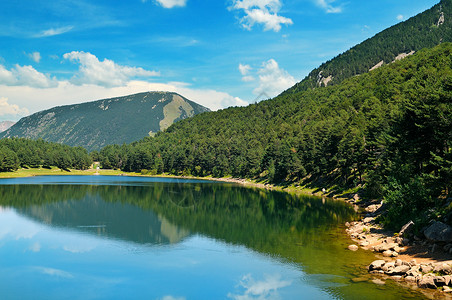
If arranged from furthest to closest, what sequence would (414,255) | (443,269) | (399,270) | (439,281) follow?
(414,255) → (399,270) → (443,269) → (439,281)

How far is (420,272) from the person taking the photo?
31797 mm

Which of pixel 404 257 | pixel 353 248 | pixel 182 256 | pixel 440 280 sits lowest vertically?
pixel 182 256

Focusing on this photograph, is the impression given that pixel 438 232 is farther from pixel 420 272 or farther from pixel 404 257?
pixel 420 272

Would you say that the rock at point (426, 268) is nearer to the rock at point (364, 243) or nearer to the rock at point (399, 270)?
the rock at point (399, 270)

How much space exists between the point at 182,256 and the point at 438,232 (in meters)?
29.3

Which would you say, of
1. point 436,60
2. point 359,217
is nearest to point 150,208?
point 359,217

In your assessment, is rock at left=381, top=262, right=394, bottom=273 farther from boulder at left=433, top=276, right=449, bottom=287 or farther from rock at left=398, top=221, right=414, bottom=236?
rock at left=398, top=221, right=414, bottom=236

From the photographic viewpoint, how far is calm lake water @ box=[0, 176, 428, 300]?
3158cm

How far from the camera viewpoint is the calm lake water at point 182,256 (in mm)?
31578

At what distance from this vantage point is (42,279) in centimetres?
3478

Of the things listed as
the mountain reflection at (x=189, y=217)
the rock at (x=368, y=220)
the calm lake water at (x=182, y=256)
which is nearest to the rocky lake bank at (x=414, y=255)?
the calm lake water at (x=182, y=256)

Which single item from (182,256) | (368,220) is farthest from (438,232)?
(182,256)

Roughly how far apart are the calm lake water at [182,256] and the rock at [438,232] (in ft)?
22.0

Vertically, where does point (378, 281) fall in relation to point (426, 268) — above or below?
below
